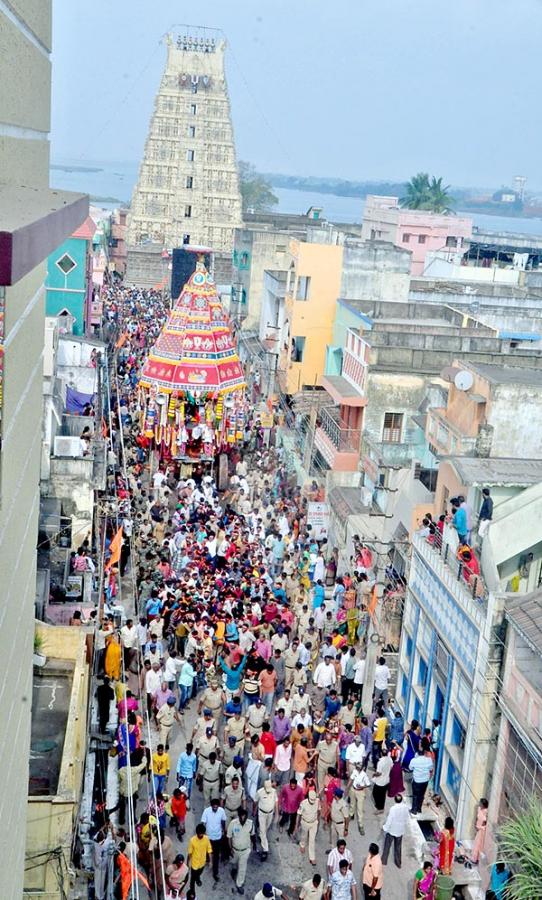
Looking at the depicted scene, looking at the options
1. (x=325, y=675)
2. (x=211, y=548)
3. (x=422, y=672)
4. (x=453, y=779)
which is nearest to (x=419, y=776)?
Answer: (x=453, y=779)

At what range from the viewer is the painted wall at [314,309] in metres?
34.9

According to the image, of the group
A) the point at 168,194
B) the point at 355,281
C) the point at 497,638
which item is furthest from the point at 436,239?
the point at 497,638

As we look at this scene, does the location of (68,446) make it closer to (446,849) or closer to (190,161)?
(446,849)

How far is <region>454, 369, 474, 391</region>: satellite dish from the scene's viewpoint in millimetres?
18984

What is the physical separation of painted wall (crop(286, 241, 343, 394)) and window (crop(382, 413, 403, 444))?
8.74 m

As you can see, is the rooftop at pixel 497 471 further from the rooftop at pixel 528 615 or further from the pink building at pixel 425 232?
the pink building at pixel 425 232

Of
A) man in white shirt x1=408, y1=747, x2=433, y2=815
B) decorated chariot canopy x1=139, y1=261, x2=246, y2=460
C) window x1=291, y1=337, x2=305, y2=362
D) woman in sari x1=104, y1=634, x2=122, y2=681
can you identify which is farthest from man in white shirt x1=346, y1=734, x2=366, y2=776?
window x1=291, y1=337, x2=305, y2=362

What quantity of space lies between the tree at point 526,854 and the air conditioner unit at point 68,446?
1397 centimetres

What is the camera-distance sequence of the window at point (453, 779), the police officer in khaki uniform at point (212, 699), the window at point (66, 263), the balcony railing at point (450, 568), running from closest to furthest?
the balcony railing at point (450, 568) < the window at point (453, 779) < the police officer in khaki uniform at point (212, 699) < the window at point (66, 263)

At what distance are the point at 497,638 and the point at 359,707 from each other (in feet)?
13.0

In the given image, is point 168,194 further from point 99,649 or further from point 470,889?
point 470,889

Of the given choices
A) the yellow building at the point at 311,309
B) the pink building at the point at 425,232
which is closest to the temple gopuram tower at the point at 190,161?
the pink building at the point at 425,232

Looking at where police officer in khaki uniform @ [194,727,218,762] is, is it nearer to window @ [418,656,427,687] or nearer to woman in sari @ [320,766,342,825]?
woman in sari @ [320,766,342,825]

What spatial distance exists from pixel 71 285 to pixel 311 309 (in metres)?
9.76
